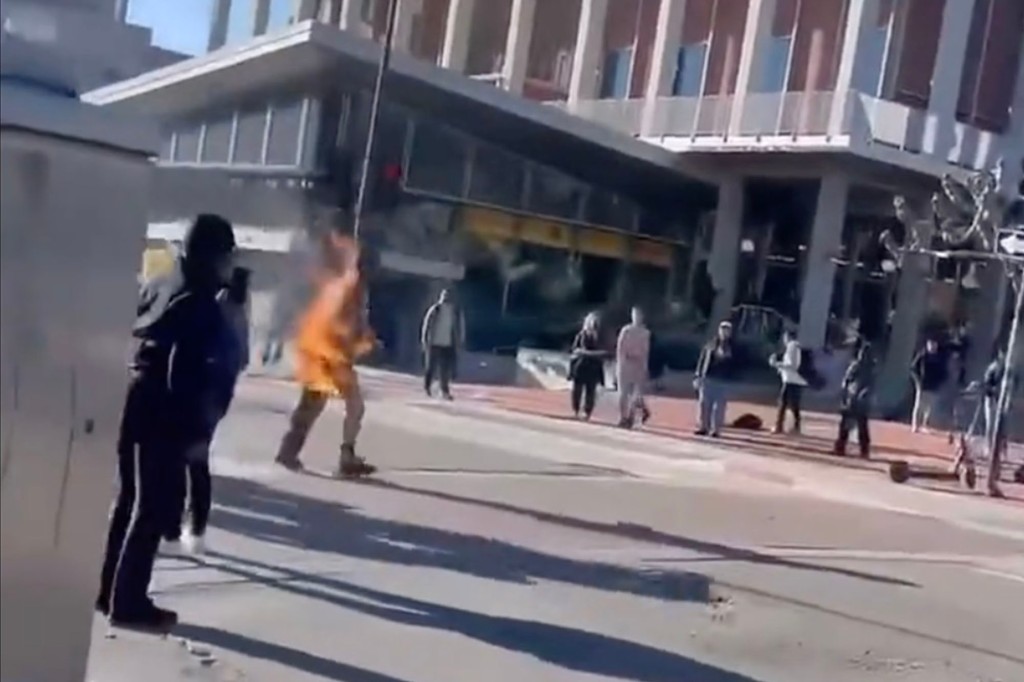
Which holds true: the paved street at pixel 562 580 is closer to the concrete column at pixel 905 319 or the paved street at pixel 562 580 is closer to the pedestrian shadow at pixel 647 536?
the pedestrian shadow at pixel 647 536

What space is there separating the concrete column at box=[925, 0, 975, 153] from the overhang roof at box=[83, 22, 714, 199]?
4883 millimetres

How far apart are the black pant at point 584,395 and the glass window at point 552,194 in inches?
472

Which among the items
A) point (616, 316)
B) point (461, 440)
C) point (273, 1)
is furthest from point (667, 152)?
point (461, 440)

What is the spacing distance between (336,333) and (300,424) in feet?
3.09

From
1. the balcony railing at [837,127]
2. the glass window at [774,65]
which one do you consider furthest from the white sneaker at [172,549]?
the glass window at [774,65]

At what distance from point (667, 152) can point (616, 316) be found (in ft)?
11.3

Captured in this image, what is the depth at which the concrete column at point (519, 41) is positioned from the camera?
39562 mm

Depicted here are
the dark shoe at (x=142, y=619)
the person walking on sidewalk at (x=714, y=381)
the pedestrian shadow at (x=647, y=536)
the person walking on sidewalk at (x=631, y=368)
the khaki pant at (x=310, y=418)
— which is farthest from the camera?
the person walking on sidewalk at (x=631, y=368)

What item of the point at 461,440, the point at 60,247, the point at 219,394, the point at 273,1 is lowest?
the point at 461,440

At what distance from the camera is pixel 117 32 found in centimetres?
239

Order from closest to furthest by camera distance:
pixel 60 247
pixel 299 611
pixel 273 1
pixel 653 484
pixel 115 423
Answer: pixel 60 247 → pixel 115 423 → pixel 299 611 → pixel 653 484 → pixel 273 1

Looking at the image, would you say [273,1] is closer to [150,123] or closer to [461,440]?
[461,440]

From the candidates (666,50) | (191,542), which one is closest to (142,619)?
(191,542)

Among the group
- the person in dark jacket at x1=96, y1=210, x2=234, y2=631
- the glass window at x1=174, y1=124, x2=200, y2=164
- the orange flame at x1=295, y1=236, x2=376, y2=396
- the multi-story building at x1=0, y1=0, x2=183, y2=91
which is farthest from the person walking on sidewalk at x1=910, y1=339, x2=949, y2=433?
the multi-story building at x1=0, y1=0, x2=183, y2=91
